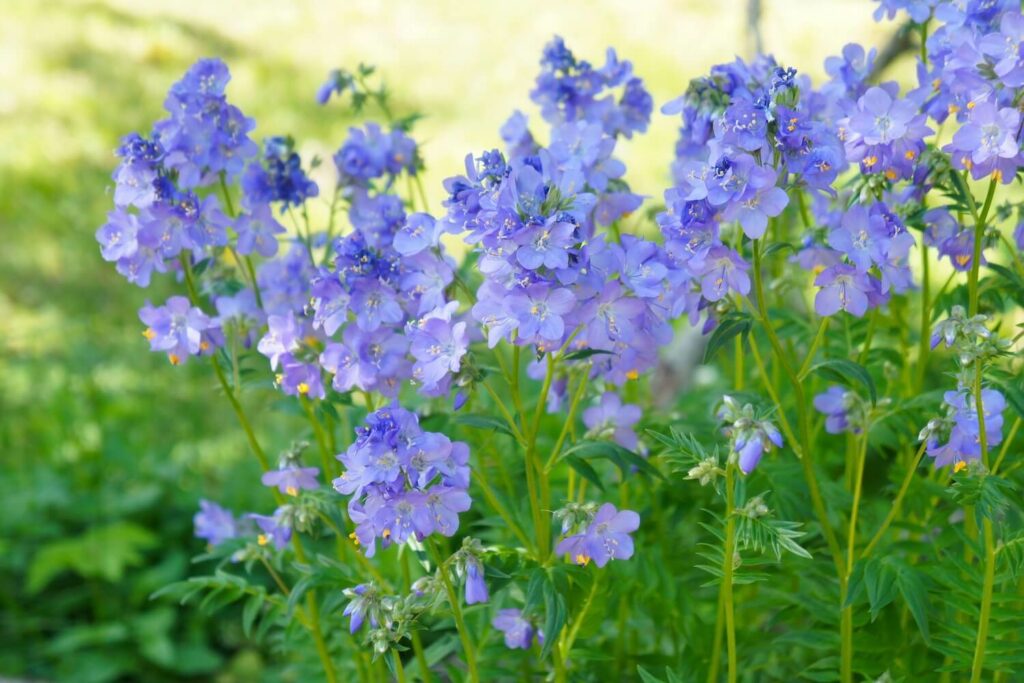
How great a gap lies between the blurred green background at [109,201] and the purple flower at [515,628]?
3.88 feet

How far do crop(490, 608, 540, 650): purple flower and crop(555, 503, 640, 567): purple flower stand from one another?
183 mm

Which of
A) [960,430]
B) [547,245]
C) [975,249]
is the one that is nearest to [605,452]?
[547,245]

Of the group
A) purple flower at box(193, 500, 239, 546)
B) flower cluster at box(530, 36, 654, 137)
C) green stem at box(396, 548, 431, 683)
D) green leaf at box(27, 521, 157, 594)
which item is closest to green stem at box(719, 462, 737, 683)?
green stem at box(396, 548, 431, 683)

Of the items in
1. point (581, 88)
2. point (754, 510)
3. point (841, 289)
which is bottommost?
point (754, 510)

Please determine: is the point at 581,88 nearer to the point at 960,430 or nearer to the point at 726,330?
the point at 726,330

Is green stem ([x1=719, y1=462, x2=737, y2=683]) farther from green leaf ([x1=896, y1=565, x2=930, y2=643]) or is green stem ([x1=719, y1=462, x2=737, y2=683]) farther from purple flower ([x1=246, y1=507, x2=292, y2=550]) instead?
purple flower ([x1=246, y1=507, x2=292, y2=550])

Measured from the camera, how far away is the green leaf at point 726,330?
1.80m

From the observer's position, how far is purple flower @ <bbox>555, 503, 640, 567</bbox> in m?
1.89

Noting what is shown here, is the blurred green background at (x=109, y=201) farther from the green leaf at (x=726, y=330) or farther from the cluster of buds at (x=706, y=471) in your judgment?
the cluster of buds at (x=706, y=471)

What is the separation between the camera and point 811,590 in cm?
237

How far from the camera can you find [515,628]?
205cm

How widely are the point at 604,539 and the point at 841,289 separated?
1.84ft

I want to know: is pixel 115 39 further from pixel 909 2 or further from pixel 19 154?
pixel 909 2

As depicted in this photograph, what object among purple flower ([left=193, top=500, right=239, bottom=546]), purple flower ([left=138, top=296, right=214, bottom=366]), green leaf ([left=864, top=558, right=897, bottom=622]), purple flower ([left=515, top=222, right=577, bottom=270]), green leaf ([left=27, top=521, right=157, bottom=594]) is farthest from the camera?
green leaf ([left=27, top=521, right=157, bottom=594])
